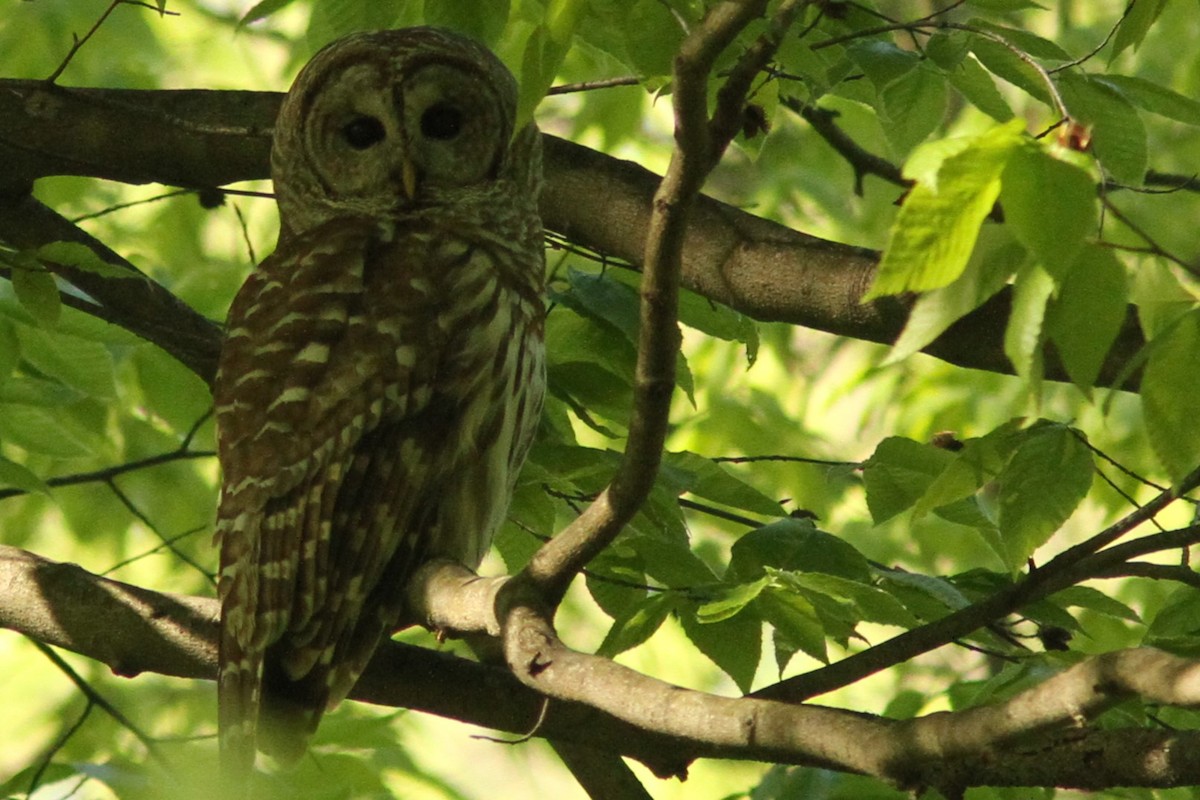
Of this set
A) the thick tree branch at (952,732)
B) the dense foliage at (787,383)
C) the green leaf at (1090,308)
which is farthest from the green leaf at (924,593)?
the green leaf at (1090,308)

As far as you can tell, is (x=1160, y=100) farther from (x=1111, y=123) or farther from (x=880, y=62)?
(x=880, y=62)

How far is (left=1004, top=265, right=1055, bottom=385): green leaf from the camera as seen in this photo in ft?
4.69

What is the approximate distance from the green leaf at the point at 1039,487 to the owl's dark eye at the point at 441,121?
1.85 m

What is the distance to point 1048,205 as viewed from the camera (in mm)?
1367

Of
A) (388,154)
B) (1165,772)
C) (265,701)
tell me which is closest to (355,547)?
(265,701)

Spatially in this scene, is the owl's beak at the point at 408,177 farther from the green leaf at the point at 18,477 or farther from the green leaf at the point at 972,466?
the green leaf at the point at 972,466

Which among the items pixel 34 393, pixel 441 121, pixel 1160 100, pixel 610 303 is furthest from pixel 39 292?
pixel 1160 100

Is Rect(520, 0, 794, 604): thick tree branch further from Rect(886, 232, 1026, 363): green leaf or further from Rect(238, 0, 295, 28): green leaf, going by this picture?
Rect(238, 0, 295, 28): green leaf

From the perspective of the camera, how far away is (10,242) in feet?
10.4

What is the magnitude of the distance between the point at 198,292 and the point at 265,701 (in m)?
2.00

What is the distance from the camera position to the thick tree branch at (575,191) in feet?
8.80

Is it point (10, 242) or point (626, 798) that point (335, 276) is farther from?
point (626, 798)

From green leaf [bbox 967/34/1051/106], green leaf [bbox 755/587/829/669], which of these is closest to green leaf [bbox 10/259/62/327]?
green leaf [bbox 755/587/829/669]

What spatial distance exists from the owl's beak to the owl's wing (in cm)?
36
